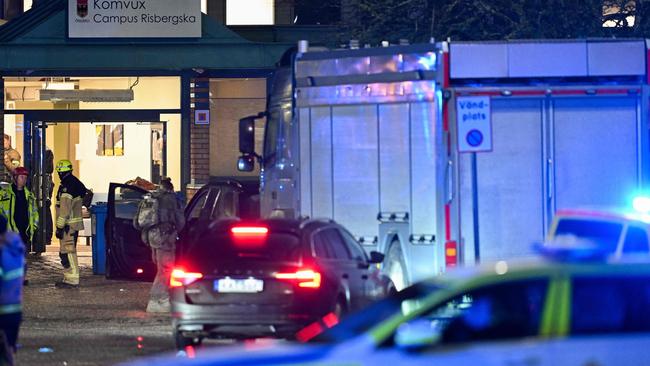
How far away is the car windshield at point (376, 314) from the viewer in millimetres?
8188

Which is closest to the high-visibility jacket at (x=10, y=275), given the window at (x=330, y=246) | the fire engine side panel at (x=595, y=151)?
the window at (x=330, y=246)

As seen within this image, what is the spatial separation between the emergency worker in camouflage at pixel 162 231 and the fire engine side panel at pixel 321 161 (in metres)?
3.90

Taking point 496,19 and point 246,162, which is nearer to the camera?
point 246,162

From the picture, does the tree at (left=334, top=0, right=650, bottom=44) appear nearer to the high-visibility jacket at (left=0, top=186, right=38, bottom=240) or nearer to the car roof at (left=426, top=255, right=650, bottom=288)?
the high-visibility jacket at (left=0, top=186, right=38, bottom=240)

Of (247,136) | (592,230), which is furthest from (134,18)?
(592,230)

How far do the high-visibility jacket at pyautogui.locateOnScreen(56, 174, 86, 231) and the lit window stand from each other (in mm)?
7177

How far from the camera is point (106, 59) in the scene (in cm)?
2655

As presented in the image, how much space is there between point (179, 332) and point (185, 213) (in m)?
7.40

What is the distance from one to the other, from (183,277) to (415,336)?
6.59 metres

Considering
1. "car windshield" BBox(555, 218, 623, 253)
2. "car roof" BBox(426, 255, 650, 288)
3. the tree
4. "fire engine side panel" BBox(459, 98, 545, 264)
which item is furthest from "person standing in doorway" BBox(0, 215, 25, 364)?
the tree

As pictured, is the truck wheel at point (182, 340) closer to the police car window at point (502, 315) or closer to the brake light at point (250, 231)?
the brake light at point (250, 231)

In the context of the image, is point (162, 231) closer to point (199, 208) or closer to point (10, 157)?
point (199, 208)

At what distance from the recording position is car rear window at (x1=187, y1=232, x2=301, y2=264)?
13.8 meters

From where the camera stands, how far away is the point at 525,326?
7445mm
